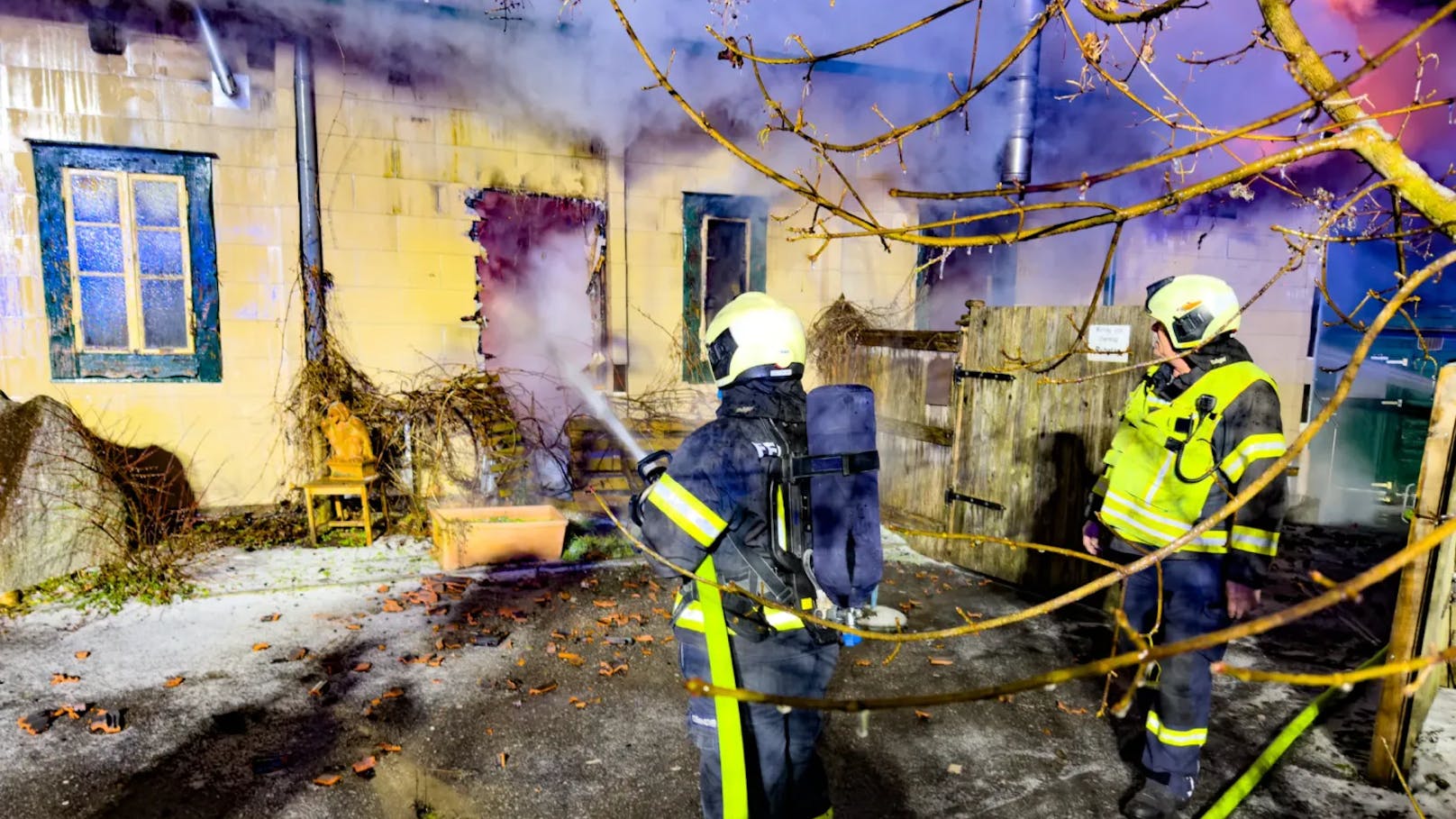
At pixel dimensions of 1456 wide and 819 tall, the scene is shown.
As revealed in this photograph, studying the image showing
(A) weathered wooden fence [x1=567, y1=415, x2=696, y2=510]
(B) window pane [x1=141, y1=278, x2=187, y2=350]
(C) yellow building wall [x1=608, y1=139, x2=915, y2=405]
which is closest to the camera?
(B) window pane [x1=141, y1=278, x2=187, y2=350]

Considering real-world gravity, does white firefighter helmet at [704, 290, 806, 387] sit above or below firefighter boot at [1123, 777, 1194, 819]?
above

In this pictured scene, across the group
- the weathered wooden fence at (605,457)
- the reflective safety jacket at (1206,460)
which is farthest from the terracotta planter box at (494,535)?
the reflective safety jacket at (1206,460)

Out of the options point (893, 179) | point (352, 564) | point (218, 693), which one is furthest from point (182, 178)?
point (893, 179)

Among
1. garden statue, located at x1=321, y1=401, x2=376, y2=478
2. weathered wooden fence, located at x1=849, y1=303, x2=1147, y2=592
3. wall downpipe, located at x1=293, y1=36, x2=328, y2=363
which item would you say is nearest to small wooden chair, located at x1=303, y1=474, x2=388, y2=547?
garden statue, located at x1=321, y1=401, x2=376, y2=478

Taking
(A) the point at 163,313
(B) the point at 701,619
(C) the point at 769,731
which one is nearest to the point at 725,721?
(C) the point at 769,731

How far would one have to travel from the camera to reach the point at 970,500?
260 inches

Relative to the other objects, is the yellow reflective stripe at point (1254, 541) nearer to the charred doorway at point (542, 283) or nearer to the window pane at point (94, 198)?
the charred doorway at point (542, 283)

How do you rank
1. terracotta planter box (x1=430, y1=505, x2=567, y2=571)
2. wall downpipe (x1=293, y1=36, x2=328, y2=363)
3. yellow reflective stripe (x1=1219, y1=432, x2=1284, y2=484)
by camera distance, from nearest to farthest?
yellow reflective stripe (x1=1219, y1=432, x2=1284, y2=484), terracotta planter box (x1=430, y1=505, x2=567, y2=571), wall downpipe (x1=293, y1=36, x2=328, y2=363)

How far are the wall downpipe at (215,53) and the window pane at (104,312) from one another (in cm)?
204

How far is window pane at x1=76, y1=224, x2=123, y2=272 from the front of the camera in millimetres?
6793

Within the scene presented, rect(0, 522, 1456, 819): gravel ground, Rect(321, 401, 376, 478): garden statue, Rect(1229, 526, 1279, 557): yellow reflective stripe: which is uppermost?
Rect(1229, 526, 1279, 557): yellow reflective stripe

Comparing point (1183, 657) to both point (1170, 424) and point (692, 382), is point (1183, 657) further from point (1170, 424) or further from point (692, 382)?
point (692, 382)

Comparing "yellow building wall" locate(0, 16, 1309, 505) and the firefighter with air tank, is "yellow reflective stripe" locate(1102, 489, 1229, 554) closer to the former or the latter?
the firefighter with air tank

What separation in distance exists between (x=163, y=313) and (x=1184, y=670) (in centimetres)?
851
